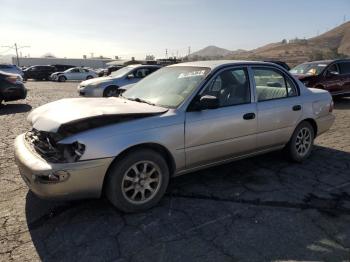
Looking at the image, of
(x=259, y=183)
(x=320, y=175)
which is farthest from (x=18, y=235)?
(x=320, y=175)

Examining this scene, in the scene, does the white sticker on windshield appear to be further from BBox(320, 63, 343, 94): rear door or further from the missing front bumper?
BBox(320, 63, 343, 94): rear door

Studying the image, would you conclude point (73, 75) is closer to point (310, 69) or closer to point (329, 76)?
point (310, 69)

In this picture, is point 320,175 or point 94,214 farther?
point 320,175

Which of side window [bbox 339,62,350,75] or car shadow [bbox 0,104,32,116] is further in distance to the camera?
side window [bbox 339,62,350,75]

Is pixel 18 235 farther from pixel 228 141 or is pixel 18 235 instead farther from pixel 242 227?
pixel 228 141

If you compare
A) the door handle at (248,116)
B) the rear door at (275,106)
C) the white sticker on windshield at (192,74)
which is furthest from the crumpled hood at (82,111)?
the rear door at (275,106)

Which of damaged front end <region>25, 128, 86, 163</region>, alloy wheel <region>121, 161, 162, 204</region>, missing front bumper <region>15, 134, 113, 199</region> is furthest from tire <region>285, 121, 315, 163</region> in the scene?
damaged front end <region>25, 128, 86, 163</region>

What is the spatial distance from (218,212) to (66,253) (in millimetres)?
1652

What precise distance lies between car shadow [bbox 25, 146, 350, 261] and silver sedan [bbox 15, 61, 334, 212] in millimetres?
340

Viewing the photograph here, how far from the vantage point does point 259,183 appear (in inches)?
193

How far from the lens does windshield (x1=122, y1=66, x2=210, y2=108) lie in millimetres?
4465

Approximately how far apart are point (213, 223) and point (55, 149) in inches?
69.8

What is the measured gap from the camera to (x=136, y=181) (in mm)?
3945

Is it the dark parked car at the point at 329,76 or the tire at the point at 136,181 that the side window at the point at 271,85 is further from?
the dark parked car at the point at 329,76
